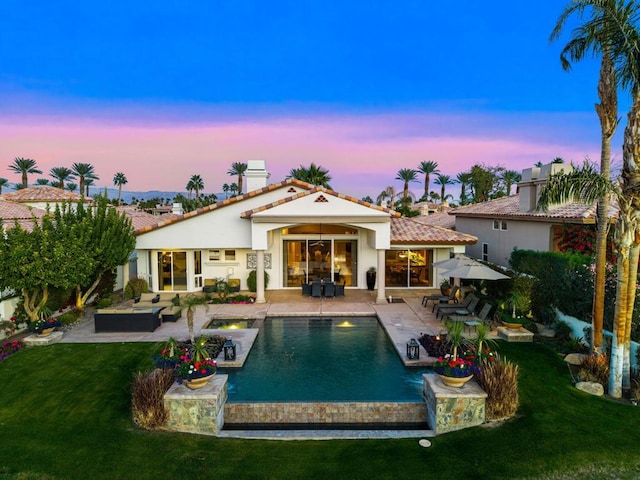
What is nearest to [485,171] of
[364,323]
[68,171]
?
[364,323]

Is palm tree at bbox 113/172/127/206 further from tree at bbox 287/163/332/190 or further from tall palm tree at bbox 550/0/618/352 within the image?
tall palm tree at bbox 550/0/618/352

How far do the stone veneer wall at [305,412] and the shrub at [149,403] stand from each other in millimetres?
1447

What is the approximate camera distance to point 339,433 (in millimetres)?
8141

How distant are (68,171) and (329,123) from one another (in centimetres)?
7010

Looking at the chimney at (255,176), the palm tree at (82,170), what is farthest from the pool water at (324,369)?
the palm tree at (82,170)

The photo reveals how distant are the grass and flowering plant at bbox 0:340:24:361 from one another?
2934 mm

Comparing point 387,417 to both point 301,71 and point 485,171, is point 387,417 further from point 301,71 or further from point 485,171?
point 485,171

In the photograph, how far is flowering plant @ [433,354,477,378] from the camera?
853 cm

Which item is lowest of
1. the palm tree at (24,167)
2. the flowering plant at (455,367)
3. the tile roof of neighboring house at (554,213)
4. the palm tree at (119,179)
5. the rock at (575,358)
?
the rock at (575,358)

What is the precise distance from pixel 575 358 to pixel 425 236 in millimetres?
10883

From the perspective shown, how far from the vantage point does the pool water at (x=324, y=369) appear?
30.7 ft

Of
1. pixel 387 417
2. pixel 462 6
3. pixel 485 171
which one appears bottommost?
pixel 387 417

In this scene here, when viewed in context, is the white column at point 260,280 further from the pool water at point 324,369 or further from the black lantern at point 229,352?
the black lantern at point 229,352

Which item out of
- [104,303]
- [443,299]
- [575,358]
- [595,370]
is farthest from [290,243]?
[595,370]
